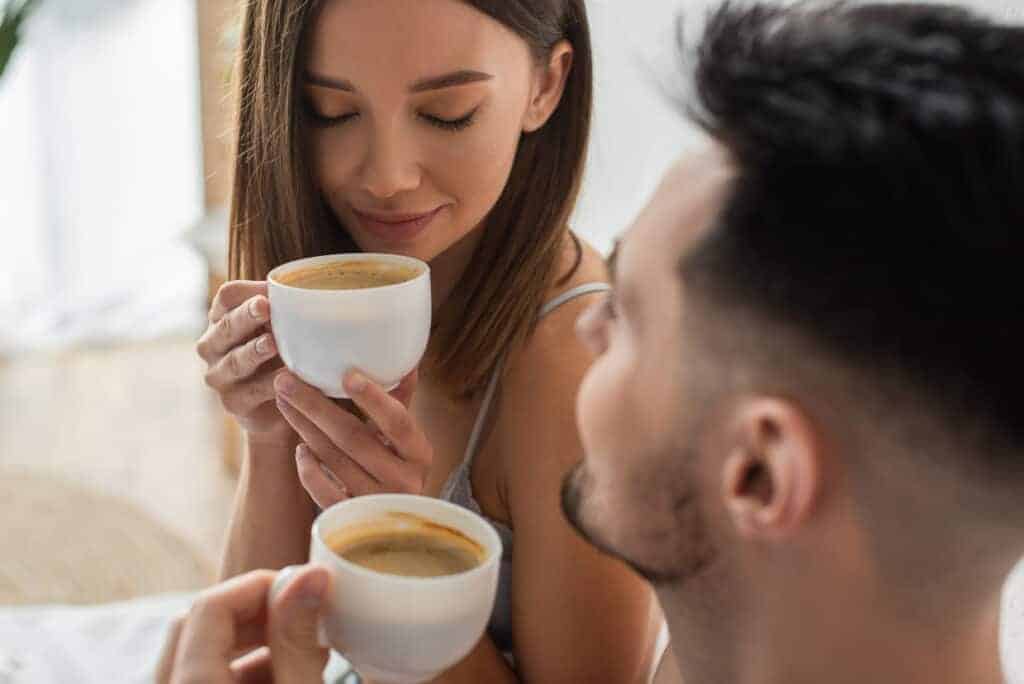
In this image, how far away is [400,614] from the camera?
28.4 inches

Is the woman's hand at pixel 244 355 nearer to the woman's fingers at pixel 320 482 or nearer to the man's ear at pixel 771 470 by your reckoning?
the woman's fingers at pixel 320 482

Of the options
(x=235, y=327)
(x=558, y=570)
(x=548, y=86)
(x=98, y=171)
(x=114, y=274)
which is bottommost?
(x=114, y=274)

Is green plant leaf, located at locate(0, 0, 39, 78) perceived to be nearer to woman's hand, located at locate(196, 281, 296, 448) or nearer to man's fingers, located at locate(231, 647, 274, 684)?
woman's hand, located at locate(196, 281, 296, 448)

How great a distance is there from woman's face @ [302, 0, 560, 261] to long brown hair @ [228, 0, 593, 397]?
0.18 ft

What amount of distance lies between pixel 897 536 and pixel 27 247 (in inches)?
121

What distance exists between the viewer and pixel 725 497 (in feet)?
2.36

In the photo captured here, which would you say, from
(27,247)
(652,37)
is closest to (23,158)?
(27,247)

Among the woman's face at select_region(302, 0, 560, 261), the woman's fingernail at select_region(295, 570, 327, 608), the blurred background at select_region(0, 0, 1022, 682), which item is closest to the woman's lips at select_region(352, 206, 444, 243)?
the woman's face at select_region(302, 0, 560, 261)

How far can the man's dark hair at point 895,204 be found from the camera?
62cm

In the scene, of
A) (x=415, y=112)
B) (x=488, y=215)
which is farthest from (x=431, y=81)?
(x=488, y=215)

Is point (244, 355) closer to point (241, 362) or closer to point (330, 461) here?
point (241, 362)

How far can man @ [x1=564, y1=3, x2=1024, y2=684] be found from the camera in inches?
24.7

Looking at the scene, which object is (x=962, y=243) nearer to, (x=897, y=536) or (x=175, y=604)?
(x=897, y=536)

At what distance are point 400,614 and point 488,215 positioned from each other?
681 millimetres
